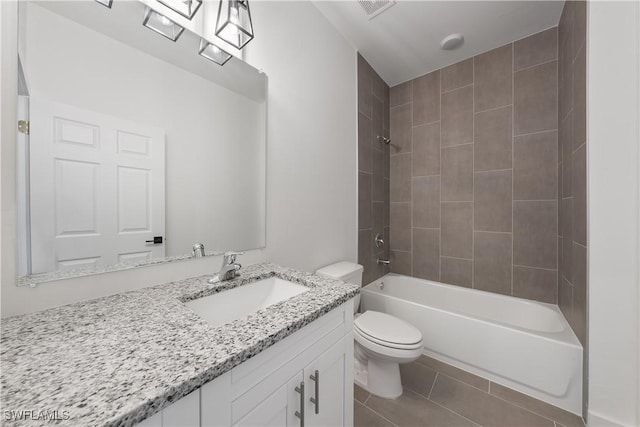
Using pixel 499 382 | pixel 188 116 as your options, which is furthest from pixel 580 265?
pixel 188 116

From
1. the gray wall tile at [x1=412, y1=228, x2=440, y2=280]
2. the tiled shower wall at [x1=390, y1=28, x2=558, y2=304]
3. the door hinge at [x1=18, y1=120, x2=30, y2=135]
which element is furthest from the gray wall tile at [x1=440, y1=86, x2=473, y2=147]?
the door hinge at [x1=18, y1=120, x2=30, y2=135]

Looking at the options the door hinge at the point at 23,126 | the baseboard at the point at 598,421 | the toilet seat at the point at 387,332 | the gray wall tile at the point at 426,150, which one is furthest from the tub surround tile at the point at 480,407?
the door hinge at the point at 23,126

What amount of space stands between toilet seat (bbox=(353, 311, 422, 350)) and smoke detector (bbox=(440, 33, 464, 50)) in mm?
2297

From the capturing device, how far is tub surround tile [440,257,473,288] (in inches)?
87.8

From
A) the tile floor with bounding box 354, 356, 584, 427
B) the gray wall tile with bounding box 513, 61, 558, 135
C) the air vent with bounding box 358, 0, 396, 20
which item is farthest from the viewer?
the gray wall tile with bounding box 513, 61, 558, 135

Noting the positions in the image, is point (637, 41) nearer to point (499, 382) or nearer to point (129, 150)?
point (499, 382)

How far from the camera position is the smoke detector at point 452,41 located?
6.32 feet

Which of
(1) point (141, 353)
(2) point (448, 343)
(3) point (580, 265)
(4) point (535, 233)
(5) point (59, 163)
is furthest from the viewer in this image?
(4) point (535, 233)

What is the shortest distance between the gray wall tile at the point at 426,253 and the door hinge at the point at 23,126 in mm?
2690

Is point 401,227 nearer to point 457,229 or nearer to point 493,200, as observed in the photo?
point 457,229

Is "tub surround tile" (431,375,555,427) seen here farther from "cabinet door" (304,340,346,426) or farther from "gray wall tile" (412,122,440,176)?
"gray wall tile" (412,122,440,176)

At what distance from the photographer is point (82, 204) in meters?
0.77

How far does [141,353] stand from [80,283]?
486mm

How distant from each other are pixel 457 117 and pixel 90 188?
2722 mm
